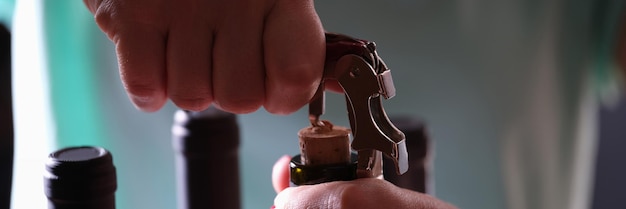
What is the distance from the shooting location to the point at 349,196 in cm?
36

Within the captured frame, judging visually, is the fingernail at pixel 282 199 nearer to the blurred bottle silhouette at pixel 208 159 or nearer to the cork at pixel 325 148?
the cork at pixel 325 148

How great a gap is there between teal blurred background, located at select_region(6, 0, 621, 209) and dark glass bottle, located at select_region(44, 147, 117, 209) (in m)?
0.51

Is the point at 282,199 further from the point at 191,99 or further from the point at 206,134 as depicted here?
the point at 206,134

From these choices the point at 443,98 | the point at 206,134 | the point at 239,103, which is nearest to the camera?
the point at 239,103

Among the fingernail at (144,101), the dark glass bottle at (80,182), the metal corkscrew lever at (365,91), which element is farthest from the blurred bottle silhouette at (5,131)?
the metal corkscrew lever at (365,91)

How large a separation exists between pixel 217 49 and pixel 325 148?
0.29 ft

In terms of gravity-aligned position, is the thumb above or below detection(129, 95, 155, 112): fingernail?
below

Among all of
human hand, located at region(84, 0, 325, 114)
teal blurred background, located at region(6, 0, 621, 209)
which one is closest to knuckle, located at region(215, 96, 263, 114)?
human hand, located at region(84, 0, 325, 114)

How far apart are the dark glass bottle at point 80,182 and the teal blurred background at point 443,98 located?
0.51 meters

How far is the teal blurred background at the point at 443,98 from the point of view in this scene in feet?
3.10

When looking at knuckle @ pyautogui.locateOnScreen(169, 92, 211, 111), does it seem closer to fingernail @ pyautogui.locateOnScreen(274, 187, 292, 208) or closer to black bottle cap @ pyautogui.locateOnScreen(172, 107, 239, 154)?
fingernail @ pyautogui.locateOnScreen(274, 187, 292, 208)

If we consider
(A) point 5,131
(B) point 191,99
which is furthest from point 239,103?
(A) point 5,131

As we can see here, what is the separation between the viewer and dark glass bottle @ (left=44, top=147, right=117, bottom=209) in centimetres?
45

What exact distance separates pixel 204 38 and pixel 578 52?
0.79 meters
